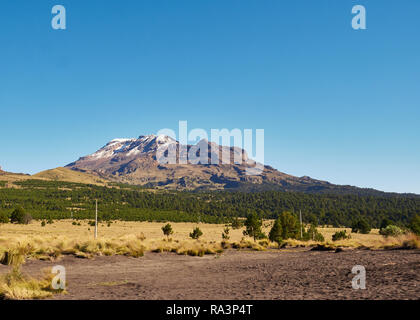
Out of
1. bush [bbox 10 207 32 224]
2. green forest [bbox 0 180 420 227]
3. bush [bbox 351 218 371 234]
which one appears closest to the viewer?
bush [bbox 10 207 32 224]

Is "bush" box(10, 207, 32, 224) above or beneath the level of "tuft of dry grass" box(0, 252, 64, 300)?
Answer: beneath

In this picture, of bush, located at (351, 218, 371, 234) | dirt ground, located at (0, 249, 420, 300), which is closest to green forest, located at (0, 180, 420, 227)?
bush, located at (351, 218, 371, 234)

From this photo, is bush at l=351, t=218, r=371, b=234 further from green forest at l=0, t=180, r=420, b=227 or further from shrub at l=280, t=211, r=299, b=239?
→ shrub at l=280, t=211, r=299, b=239

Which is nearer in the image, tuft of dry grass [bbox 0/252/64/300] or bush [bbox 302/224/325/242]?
tuft of dry grass [bbox 0/252/64/300]

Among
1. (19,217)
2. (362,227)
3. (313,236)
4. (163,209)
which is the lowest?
(362,227)

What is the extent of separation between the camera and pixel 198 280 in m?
12.2

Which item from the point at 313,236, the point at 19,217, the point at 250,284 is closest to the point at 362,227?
the point at 313,236

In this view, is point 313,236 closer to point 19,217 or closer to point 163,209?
point 19,217

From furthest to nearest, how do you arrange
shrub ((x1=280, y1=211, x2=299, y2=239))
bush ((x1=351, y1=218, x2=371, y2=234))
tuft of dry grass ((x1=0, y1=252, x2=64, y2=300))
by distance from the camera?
1. bush ((x1=351, y1=218, x2=371, y2=234))
2. shrub ((x1=280, y1=211, x2=299, y2=239))
3. tuft of dry grass ((x1=0, y1=252, x2=64, y2=300))

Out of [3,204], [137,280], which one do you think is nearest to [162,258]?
[137,280]

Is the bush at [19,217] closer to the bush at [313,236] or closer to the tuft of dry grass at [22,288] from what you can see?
the bush at [313,236]

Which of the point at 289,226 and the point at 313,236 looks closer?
the point at 289,226
